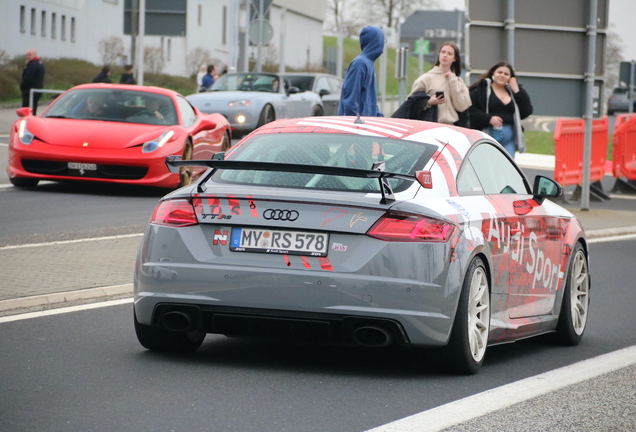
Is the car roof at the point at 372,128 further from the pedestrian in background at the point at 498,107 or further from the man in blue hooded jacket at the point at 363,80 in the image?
the pedestrian in background at the point at 498,107

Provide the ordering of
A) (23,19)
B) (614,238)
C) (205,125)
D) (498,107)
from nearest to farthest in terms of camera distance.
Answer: (498,107) < (614,238) < (205,125) < (23,19)

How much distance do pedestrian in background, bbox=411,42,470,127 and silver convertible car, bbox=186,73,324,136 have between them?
45.8ft

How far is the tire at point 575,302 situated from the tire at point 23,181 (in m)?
9.75

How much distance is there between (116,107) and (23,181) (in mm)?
1606

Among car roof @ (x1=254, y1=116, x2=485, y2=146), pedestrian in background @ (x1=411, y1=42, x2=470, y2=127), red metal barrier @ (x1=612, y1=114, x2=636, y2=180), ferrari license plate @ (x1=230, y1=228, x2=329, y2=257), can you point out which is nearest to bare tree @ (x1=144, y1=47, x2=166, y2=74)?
red metal barrier @ (x1=612, y1=114, x2=636, y2=180)

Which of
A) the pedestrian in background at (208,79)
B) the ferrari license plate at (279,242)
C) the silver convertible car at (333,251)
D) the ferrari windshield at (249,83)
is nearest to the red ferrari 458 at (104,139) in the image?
the silver convertible car at (333,251)

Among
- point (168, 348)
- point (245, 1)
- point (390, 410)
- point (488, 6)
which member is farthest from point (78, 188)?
point (245, 1)

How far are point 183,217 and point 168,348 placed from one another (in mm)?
898

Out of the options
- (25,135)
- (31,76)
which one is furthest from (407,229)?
(31,76)

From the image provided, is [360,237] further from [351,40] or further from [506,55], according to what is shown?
[351,40]

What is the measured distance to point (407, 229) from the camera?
607cm

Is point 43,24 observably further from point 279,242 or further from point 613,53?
point 613,53

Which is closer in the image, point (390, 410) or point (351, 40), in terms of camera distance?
point (390, 410)

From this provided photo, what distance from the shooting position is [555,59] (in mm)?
17422
